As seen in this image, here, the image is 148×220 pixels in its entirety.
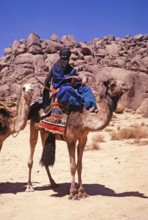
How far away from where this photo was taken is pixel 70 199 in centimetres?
699

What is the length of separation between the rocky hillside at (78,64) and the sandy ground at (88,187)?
680 inches

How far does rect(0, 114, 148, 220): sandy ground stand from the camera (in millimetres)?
5878

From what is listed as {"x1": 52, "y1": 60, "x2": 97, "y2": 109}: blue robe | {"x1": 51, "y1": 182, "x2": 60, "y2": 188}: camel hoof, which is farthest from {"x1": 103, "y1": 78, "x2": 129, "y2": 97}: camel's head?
{"x1": 51, "y1": 182, "x2": 60, "y2": 188}: camel hoof

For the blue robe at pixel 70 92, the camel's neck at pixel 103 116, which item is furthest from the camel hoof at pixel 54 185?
the blue robe at pixel 70 92

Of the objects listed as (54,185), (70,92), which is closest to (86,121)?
(70,92)

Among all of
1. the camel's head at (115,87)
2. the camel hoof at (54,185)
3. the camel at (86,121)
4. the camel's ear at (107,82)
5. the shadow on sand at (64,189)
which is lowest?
the shadow on sand at (64,189)

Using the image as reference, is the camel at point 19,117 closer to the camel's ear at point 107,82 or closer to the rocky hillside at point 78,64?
the camel's ear at point 107,82

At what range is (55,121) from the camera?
7262 mm

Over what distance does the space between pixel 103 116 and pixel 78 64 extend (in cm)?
3973

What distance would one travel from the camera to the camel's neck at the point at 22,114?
291 inches

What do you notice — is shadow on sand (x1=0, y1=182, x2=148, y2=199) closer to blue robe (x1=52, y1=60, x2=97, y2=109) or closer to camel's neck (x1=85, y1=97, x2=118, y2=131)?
camel's neck (x1=85, y1=97, x2=118, y2=131)

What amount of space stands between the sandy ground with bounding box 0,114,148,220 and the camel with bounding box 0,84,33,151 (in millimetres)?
1396

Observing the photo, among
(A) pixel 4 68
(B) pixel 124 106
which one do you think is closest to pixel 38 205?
(B) pixel 124 106

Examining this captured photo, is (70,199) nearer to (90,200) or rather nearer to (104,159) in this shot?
(90,200)
